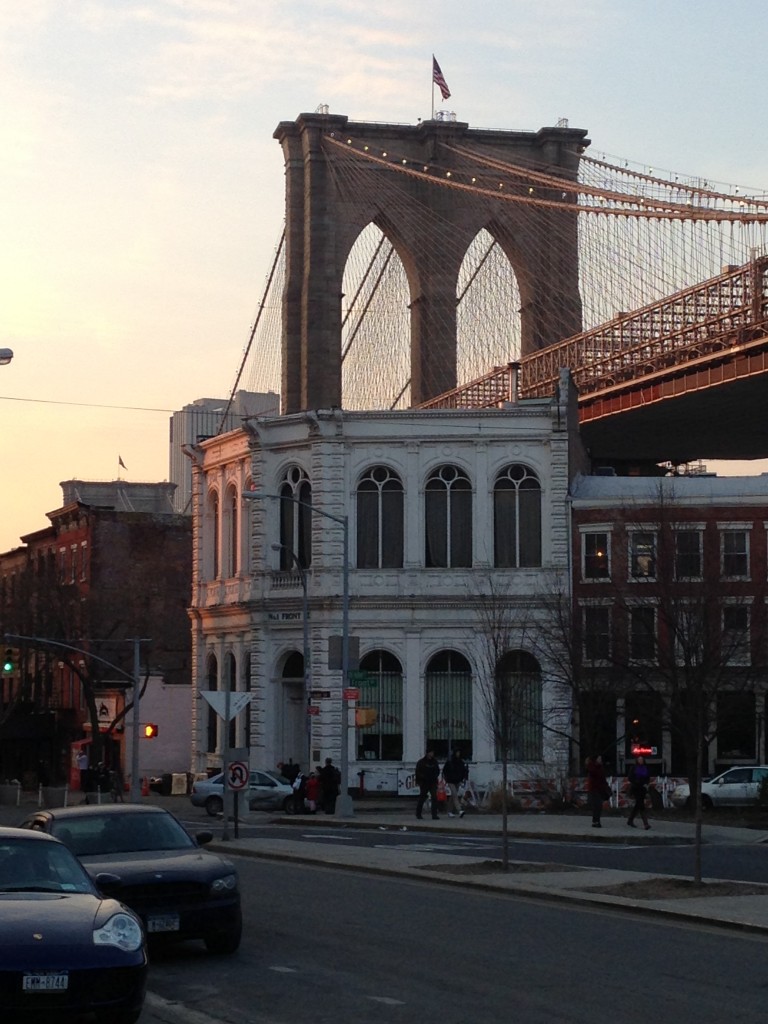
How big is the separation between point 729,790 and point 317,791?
37.8ft

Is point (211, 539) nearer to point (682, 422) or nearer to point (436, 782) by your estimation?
point (436, 782)

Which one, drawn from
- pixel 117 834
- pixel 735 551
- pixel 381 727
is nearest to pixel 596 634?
pixel 735 551

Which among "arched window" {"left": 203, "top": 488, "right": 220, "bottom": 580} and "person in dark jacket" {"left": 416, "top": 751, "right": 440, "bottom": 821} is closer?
"person in dark jacket" {"left": 416, "top": 751, "right": 440, "bottom": 821}

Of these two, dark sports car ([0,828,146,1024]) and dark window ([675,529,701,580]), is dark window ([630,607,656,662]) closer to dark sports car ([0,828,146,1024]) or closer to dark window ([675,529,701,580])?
dark window ([675,529,701,580])

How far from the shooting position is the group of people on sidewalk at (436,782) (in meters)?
44.6

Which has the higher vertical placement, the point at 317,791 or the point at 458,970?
the point at 458,970

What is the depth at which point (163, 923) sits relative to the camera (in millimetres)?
15562

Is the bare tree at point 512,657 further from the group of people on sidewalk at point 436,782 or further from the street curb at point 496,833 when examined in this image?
the street curb at point 496,833

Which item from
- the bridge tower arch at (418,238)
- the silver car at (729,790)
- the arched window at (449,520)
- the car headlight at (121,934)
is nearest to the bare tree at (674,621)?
the silver car at (729,790)

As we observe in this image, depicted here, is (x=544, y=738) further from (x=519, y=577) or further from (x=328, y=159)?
(x=328, y=159)

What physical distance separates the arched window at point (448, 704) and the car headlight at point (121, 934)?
146ft

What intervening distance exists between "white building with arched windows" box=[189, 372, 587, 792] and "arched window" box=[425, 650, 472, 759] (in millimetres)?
44

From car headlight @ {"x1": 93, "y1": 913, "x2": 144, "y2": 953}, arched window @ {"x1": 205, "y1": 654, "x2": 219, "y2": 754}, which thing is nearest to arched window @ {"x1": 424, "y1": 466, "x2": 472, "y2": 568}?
arched window @ {"x1": 205, "y1": 654, "x2": 219, "y2": 754}

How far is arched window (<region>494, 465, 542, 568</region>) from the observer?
57.0 m
